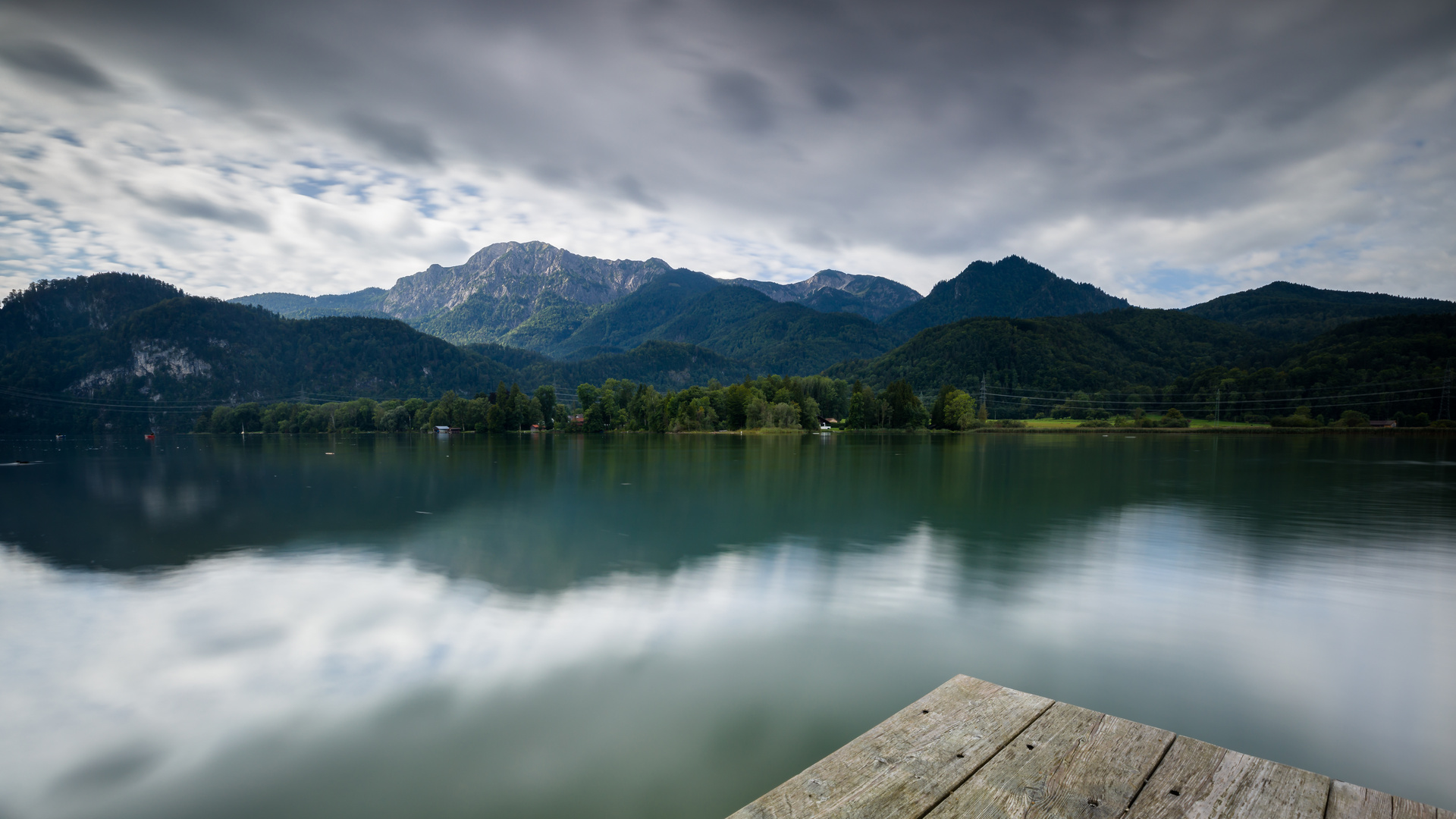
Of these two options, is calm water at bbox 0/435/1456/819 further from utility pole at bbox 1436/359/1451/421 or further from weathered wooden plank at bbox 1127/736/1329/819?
utility pole at bbox 1436/359/1451/421

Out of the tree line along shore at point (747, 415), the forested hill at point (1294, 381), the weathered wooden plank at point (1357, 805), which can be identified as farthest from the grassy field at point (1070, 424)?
the weathered wooden plank at point (1357, 805)

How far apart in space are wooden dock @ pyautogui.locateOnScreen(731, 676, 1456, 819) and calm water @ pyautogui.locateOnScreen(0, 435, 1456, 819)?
3648 millimetres

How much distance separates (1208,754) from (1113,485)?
122 ft

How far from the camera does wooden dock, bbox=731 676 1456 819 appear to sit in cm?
324

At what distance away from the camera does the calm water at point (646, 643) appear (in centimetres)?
754

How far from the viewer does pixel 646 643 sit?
11.5m

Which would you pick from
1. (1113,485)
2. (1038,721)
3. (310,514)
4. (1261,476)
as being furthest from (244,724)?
(1261,476)

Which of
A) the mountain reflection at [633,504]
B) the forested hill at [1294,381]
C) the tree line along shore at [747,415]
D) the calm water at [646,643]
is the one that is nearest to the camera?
the calm water at [646,643]

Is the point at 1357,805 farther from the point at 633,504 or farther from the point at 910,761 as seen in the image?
the point at 633,504

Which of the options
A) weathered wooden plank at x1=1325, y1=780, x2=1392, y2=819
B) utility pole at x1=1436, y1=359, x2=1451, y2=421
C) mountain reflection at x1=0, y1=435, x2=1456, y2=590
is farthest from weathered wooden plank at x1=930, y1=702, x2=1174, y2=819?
utility pole at x1=1436, y1=359, x2=1451, y2=421

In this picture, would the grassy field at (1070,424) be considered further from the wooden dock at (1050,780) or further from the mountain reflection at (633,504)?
the wooden dock at (1050,780)

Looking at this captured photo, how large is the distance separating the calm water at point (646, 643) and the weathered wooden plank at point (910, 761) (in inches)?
133

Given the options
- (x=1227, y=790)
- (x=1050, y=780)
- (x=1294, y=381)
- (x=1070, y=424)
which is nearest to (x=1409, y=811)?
(x=1227, y=790)

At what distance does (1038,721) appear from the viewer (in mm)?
4207
